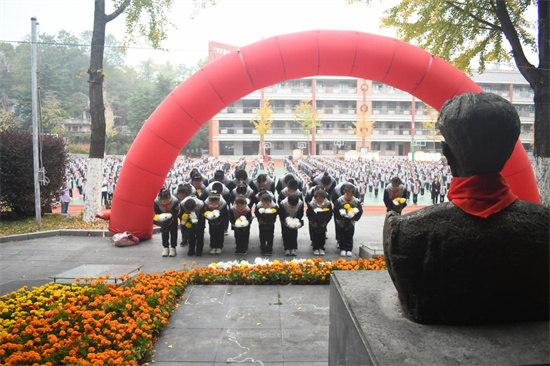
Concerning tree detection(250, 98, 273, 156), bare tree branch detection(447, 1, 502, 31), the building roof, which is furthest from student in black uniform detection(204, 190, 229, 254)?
the building roof

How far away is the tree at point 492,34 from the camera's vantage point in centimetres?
854

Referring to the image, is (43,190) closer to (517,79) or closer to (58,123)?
(58,123)

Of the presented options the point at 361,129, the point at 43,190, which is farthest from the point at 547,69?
the point at 361,129

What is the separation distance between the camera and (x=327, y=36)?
25.8ft

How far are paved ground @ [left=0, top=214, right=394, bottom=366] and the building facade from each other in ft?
117

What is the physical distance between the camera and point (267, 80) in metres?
8.13

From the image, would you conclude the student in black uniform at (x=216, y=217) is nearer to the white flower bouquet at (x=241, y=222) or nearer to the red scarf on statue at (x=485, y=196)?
the white flower bouquet at (x=241, y=222)

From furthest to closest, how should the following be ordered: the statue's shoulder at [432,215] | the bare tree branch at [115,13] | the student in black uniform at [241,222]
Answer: the bare tree branch at [115,13]
the student in black uniform at [241,222]
the statue's shoulder at [432,215]

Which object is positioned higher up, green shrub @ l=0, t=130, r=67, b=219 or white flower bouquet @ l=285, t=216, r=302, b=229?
green shrub @ l=0, t=130, r=67, b=219

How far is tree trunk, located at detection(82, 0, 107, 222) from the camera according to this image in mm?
10219

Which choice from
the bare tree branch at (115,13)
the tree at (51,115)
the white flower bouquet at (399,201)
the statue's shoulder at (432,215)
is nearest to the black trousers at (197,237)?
the white flower bouquet at (399,201)

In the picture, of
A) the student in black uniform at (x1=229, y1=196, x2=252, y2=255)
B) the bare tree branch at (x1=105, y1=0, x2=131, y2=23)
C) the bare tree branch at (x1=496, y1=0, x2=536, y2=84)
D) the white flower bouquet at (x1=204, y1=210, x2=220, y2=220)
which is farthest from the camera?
the bare tree branch at (x1=105, y1=0, x2=131, y2=23)

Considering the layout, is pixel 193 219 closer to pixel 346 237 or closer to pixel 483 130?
pixel 346 237

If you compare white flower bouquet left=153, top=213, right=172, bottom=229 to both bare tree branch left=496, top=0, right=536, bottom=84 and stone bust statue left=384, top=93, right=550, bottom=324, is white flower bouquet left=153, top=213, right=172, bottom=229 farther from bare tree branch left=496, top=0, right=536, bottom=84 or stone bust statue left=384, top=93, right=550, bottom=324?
bare tree branch left=496, top=0, right=536, bottom=84
